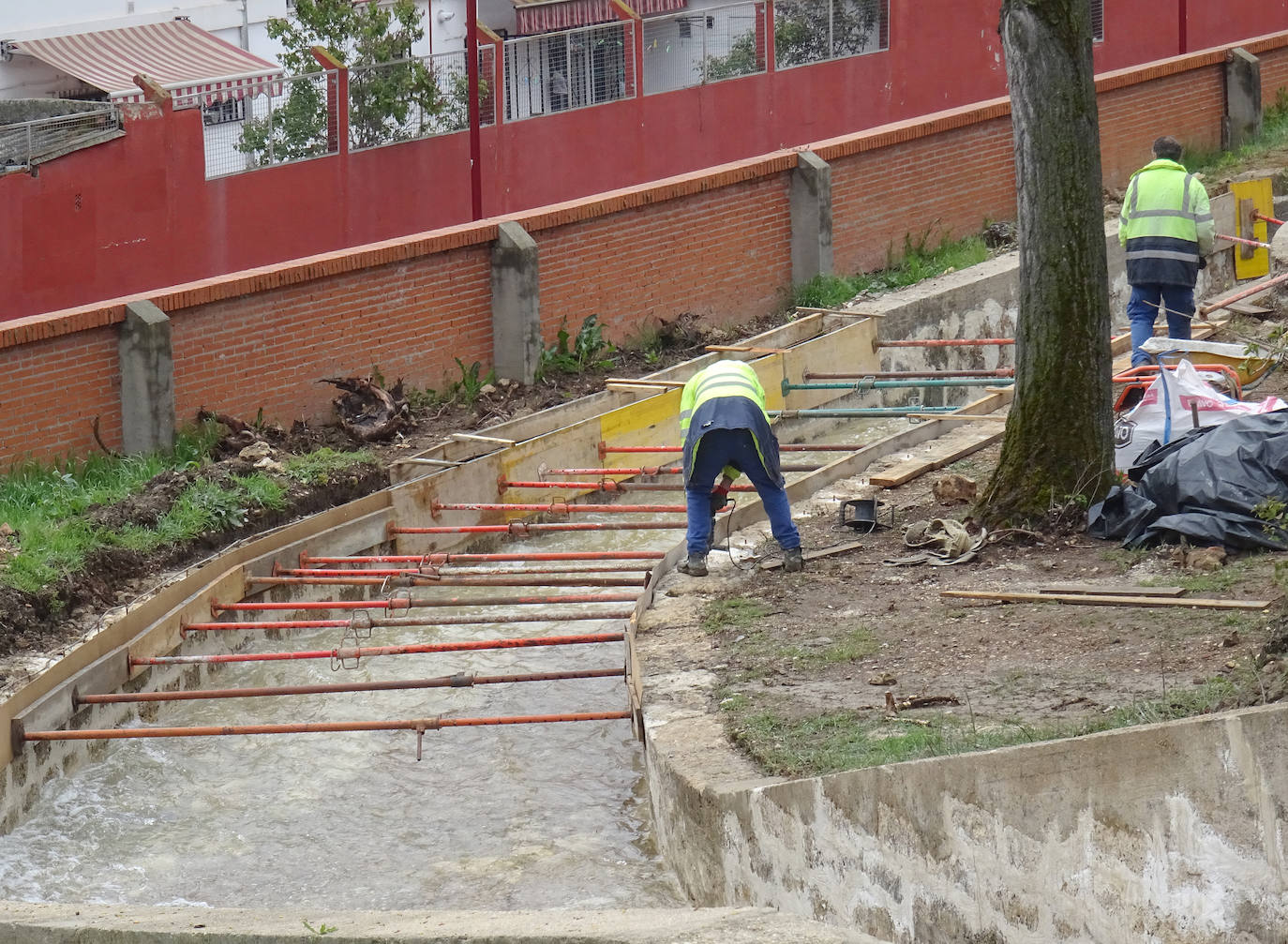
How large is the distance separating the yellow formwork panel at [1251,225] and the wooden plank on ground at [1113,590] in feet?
35.0

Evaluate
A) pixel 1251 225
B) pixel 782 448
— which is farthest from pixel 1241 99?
pixel 782 448

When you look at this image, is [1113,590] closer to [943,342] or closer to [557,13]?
[943,342]

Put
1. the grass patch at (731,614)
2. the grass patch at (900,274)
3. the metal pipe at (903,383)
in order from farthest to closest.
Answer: the grass patch at (900,274), the metal pipe at (903,383), the grass patch at (731,614)

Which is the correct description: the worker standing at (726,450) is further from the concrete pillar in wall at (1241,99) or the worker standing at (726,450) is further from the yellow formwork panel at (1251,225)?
the concrete pillar in wall at (1241,99)

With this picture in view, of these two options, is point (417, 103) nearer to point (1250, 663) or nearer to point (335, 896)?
point (335, 896)

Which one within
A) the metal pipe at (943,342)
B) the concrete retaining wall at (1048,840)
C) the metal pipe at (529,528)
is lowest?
the concrete retaining wall at (1048,840)

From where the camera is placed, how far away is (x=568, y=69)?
2248 cm

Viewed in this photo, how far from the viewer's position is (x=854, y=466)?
40.3ft

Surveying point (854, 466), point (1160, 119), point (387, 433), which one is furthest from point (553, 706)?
point (1160, 119)

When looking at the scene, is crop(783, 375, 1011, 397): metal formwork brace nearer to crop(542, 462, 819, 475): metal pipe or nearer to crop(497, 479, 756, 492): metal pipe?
crop(542, 462, 819, 475): metal pipe

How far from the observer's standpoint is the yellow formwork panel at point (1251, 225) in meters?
18.3

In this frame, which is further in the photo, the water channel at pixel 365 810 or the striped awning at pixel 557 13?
the striped awning at pixel 557 13

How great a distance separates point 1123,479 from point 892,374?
4.11 metres

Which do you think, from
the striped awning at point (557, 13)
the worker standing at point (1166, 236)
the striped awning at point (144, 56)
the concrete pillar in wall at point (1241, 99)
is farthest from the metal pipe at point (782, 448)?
the striped awning at point (557, 13)
